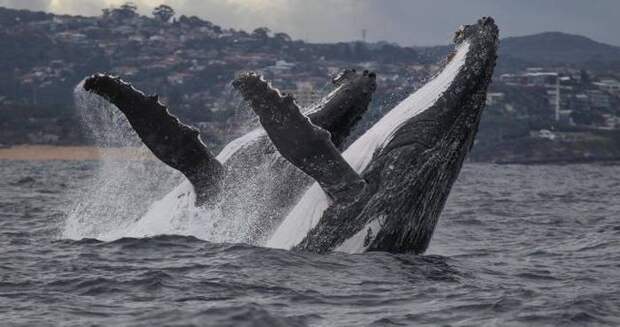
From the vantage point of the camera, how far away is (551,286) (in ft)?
35.2

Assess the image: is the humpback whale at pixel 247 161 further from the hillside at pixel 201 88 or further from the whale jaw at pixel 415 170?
the hillside at pixel 201 88

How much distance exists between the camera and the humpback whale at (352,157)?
396 inches

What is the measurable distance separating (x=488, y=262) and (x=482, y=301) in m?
2.92

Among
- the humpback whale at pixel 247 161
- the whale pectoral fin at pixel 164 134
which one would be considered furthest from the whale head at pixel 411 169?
the whale pectoral fin at pixel 164 134

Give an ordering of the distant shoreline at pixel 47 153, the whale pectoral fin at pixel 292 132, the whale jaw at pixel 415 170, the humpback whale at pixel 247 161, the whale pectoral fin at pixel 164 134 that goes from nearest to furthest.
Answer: the whale pectoral fin at pixel 292 132 → the whale jaw at pixel 415 170 → the whale pectoral fin at pixel 164 134 → the humpback whale at pixel 247 161 → the distant shoreline at pixel 47 153

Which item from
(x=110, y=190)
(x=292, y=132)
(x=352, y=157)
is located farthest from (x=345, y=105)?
(x=110, y=190)

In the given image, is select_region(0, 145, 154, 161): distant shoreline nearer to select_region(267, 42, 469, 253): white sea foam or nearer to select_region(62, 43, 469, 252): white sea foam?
select_region(62, 43, 469, 252): white sea foam

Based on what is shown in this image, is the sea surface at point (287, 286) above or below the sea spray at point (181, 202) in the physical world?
below

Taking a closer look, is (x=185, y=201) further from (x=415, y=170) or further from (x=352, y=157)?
(x=415, y=170)

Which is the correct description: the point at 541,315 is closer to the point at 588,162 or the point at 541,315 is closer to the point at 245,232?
the point at 245,232

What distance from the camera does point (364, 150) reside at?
10750 mm

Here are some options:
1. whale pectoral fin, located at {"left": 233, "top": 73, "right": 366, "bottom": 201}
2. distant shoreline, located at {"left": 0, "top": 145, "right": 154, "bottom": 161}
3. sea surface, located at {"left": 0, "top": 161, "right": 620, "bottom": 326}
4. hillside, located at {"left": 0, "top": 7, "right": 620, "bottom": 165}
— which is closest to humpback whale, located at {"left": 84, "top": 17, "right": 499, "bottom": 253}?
whale pectoral fin, located at {"left": 233, "top": 73, "right": 366, "bottom": 201}

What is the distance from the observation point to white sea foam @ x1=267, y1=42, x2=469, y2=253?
10.6 meters

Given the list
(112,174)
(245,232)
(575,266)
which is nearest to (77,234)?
(112,174)
